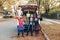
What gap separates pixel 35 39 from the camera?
632 inches

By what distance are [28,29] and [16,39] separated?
3972mm

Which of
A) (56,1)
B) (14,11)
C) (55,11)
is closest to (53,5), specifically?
(56,1)

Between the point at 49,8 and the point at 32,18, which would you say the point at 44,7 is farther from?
the point at 32,18

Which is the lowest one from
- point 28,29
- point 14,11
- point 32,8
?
point 14,11

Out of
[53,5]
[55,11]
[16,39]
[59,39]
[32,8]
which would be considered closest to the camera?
[59,39]

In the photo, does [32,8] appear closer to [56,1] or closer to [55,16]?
[55,16]

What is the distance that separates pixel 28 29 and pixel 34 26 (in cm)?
68

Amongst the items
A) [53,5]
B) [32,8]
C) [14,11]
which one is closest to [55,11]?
[53,5]

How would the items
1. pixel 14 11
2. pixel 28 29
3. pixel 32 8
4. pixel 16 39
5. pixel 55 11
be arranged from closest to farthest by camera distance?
pixel 16 39, pixel 28 29, pixel 32 8, pixel 55 11, pixel 14 11

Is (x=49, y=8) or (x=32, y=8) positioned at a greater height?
(x=32, y=8)

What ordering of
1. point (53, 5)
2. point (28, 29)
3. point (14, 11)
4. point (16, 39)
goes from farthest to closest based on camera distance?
point (14, 11)
point (53, 5)
point (28, 29)
point (16, 39)

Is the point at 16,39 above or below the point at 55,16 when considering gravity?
above

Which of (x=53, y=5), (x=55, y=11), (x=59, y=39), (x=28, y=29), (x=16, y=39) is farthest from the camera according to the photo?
(x=53, y=5)

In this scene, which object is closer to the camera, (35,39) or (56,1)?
(35,39)
